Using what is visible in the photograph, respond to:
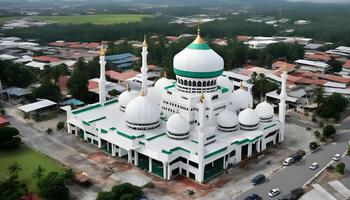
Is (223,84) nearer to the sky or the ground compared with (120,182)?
nearer to the sky

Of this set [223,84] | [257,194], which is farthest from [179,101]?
[257,194]

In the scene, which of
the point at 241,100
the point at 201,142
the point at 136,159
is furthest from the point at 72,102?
the point at 201,142

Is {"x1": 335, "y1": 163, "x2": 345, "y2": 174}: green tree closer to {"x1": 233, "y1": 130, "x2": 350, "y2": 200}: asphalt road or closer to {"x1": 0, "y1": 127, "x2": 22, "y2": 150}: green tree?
{"x1": 233, "y1": 130, "x2": 350, "y2": 200}: asphalt road

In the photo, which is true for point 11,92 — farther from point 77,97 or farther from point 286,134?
point 286,134

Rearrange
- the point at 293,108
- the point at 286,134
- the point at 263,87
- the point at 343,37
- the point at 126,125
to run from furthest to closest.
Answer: the point at 343,37 → the point at 263,87 → the point at 293,108 → the point at 286,134 → the point at 126,125

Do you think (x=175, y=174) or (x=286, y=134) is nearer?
(x=175, y=174)

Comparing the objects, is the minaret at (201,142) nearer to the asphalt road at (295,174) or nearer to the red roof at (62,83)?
the asphalt road at (295,174)

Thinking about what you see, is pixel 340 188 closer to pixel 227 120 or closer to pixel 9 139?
pixel 227 120
